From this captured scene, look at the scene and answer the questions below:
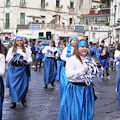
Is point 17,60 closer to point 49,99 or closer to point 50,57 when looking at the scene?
point 49,99

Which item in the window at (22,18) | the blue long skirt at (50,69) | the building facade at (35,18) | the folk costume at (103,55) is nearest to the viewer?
the blue long skirt at (50,69)

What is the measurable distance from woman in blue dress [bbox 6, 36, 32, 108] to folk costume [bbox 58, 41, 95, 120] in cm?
A: 300

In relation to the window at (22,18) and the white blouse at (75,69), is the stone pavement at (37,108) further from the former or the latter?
the window at (22,18)

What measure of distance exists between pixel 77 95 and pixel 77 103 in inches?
5.3

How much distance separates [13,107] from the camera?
8.51 meters

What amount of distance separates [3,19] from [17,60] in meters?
45.6

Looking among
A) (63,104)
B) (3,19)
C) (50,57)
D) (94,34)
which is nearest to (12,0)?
(3,19)

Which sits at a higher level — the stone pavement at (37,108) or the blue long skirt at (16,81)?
the blue long skirt at (16,81)

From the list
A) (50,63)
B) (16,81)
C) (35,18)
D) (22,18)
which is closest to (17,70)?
(16,81)

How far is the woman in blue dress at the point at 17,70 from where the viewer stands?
8.41 metres

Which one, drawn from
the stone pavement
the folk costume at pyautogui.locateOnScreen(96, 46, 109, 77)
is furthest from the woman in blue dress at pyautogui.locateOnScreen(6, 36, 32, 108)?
the folk costume at pyautogui.locateOnScreen(96, 46, 109, 77)

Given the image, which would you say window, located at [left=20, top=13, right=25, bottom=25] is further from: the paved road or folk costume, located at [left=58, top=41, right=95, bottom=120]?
folk costume, located at [left=58, top=41, right=95, bottom=120]

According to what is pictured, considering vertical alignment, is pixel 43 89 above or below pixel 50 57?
below

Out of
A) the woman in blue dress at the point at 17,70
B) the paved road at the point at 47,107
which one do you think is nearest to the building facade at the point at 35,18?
the paved road at the point at 47,107
